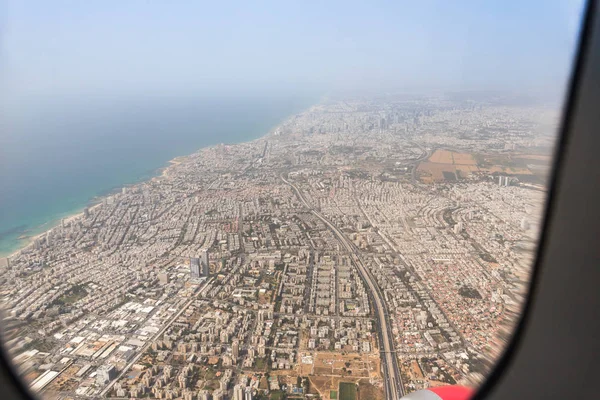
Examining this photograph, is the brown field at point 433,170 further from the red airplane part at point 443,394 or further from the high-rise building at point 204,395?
the red airplane part at point 443,394

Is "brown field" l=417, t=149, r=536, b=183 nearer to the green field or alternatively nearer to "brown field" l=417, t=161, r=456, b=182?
"brown field" l=417, t=161, r=456, b=182

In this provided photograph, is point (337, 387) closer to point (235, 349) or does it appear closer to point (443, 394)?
point (235, 349)

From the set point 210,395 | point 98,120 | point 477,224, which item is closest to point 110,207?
point 210,395

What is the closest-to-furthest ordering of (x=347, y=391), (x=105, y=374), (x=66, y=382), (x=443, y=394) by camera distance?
(x=443, y=394), (x=66, y=382), (x=347, y=391), (x=105, y=374)

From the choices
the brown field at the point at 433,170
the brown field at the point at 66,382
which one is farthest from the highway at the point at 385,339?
the brown field at the point at 433,170

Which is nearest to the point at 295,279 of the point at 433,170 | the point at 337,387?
the point at 337,387

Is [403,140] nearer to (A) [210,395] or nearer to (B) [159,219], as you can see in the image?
(B) [159,219]
